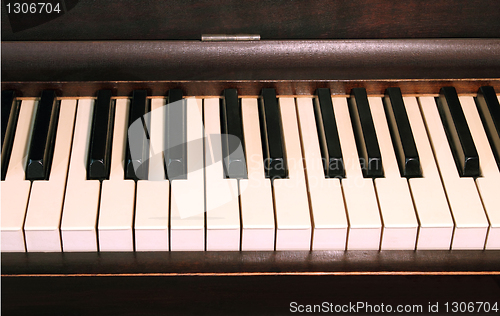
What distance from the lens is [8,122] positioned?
4.36 feet

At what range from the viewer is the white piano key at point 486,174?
1182mm

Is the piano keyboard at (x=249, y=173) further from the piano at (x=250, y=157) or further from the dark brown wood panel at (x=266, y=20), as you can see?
the dark brown wood panel at (x=266, y=20)

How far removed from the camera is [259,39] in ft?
4.57

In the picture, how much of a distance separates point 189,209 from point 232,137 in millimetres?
240

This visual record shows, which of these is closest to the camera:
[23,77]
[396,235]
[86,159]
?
[396,235]

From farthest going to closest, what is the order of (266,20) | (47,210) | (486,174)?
(266,20) → (486,174) → (47,210)

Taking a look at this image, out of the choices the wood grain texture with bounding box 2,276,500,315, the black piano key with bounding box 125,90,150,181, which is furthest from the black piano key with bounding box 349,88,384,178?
the black piano key with bounding box 125,90,150,181

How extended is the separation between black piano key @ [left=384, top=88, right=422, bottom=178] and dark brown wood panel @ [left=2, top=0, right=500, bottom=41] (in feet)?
0.58

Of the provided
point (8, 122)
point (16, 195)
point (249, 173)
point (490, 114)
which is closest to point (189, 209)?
point (249, 173)

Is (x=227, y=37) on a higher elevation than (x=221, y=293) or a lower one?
higher

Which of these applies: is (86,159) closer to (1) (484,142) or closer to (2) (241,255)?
(2) (241,255)

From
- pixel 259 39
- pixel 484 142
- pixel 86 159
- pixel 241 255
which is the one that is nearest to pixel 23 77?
pixel 86 159

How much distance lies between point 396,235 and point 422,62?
52 centimetres

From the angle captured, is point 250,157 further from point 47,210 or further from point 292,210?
point 47,210
